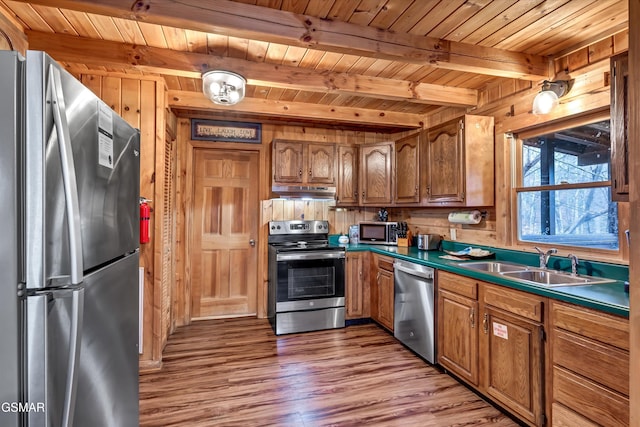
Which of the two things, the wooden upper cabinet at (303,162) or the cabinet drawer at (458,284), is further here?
the wooden upper cabinet at (303,162)

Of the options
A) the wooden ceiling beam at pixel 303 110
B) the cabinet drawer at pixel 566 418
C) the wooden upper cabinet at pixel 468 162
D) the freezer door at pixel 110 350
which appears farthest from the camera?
the wooden ceiling beam at pixel 303 110

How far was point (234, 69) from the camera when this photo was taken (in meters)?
2.49

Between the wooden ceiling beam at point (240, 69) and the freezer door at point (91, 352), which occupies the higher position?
the wooden ceiling beam at point (240, 69)

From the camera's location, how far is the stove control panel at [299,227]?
3939 mm

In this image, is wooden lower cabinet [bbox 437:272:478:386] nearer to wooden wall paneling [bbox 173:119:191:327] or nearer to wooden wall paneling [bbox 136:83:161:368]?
wooden wall paneling [bbox 136:83:161:368]

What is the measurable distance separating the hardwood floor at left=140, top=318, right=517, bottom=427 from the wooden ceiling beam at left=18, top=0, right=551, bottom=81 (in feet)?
7.68

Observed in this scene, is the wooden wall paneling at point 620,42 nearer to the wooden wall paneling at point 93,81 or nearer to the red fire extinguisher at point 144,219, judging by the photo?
the red fire extinguisher at point 144,219

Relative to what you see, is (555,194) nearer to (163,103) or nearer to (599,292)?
(599,292)

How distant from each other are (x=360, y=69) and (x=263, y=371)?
265 cm

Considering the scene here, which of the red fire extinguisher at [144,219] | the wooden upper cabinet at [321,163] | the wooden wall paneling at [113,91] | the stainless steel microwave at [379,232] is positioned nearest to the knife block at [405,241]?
the stainless steel microwave at [379,232]

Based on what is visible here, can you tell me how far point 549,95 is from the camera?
223 centimetres

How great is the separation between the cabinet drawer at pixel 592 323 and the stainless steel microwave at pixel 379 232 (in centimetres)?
222
